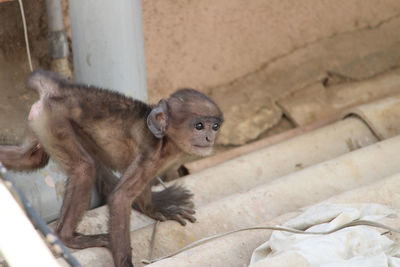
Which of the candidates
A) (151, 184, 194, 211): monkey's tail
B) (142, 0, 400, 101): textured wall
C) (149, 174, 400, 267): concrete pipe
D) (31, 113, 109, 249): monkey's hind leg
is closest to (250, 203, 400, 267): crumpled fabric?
(149, 174, 400, 267): concrete pipe

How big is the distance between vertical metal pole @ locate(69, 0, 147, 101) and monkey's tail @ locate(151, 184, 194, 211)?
71 cm

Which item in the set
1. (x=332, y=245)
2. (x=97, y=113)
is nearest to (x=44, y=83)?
(x=97, y=113)

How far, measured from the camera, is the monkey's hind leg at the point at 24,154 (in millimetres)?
3980

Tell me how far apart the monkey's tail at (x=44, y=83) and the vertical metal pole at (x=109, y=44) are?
0.54m

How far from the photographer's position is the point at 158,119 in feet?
12.6

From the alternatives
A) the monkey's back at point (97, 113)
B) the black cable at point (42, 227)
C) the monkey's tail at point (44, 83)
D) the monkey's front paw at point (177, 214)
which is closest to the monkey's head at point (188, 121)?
the monkey's back at point (97, 113)

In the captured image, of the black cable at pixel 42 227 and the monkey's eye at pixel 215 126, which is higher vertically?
the black cable at pixel 42 227

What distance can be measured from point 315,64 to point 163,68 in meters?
1.83

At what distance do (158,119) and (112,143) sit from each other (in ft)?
1.26

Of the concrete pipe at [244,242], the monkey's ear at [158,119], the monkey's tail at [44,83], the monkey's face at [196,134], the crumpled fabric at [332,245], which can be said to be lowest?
the concrete pipe at [244,242]

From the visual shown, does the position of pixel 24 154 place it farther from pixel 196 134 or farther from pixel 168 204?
pixel 196 134

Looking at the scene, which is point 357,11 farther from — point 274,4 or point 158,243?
point 158,243

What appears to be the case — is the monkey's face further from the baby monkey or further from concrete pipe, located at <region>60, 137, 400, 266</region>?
concrete pipe, located at <region>60, 137, 400, 266</region>

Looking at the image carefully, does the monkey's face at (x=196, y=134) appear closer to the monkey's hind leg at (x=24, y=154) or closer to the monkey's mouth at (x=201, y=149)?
the monkey's mouth at (x=201, y=149)
